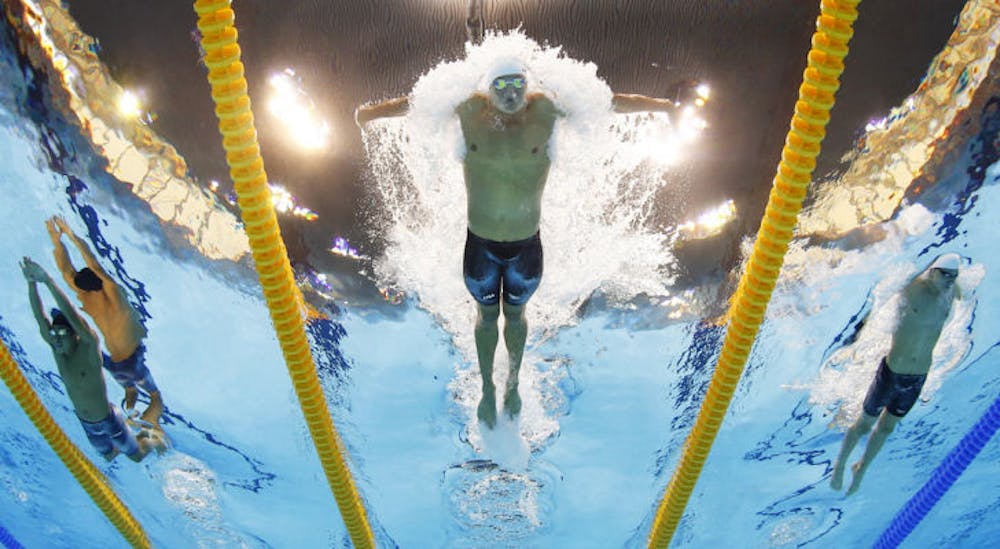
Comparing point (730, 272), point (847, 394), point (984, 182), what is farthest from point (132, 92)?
point (847, 394)

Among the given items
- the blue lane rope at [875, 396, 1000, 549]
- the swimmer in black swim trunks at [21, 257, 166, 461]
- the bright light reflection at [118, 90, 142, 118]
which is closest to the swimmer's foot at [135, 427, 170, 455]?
the swimmer in black swim trunks at [21, 257, 166, 461]

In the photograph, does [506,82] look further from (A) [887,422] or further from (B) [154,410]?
(B) [154,410]

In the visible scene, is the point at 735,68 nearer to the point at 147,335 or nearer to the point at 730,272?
the point at 730,272

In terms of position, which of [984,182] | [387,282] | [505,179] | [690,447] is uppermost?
[387,282]

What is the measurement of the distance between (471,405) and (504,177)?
265cm

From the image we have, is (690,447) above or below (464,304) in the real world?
below

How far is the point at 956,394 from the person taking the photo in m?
5.12

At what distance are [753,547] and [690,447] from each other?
13.8ft

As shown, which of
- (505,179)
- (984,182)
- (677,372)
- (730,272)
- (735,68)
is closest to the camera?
(505,179)

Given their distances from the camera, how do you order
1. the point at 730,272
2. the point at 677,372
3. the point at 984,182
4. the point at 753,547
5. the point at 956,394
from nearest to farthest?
the point at 984,182, the point at 730,272, the point at 677,372, the point at 956,394, the point at 753,547

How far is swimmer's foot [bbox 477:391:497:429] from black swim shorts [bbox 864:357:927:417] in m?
2.15

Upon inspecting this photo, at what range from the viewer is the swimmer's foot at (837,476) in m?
4.91

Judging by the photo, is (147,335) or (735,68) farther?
(147,335)

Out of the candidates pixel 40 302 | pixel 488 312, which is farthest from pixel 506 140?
pixel 40 302
